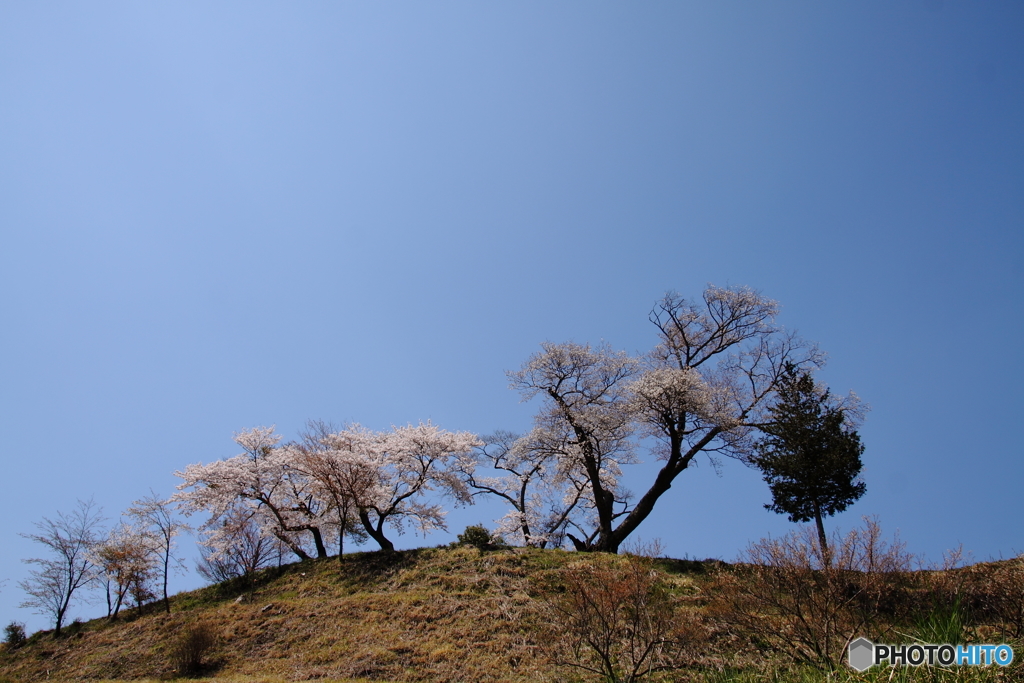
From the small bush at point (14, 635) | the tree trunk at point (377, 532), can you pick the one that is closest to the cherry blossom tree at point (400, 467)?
the tree trunk at point (377, 532)

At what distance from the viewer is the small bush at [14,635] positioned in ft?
75.5

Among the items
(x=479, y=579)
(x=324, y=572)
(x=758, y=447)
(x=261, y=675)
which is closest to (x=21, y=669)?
(x=324, y=572)

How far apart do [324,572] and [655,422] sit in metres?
15.3

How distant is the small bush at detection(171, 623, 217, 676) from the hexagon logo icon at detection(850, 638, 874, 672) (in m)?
16.9

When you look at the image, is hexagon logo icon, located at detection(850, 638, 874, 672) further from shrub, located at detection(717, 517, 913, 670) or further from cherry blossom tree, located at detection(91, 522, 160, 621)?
cherry blossom tree, located at detection(91, 522, 160, 621)

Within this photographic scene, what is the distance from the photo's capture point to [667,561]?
19.9 m

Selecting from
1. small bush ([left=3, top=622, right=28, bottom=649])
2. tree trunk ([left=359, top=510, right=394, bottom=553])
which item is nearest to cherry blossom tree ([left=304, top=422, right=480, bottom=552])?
tree trunk ([left=359, top=510, right=394, bottom=553])

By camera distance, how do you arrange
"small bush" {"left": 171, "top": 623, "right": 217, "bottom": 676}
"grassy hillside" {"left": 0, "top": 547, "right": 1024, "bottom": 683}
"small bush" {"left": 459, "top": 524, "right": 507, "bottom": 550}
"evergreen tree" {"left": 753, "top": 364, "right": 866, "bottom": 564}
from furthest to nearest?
"small bush" {"left": 459, "top": 524, "right": 507, "bottom": 550} < "evergreen tree" {"left": 753, "top": 364, "right": 866, "bottom": 564} < "small bush" {"left": 171, "top": 623, "right": 217, "bottom": 676} < "grassy hillside" {"left": 0, "top": 547, "right": 1024, "bottom": 683}

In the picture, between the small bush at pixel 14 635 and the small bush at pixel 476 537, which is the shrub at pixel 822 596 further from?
the small bush at pixel 14 635

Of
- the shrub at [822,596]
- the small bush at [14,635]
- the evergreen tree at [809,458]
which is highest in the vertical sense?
the evergreen tree at [809,458]

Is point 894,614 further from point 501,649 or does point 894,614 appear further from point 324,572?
point 324,572

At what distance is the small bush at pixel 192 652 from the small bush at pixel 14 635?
42.3ft

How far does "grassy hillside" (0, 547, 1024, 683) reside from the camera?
473 inches

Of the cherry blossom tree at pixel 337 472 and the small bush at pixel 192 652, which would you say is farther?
the cherry blossom tree at pixel 337 472
